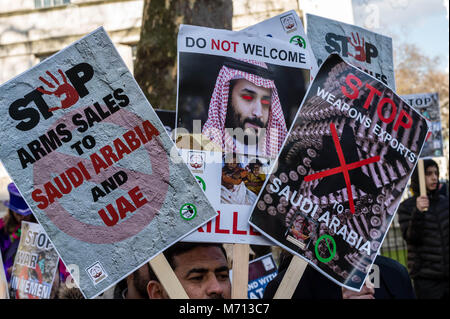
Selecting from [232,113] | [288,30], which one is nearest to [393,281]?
[232,113]

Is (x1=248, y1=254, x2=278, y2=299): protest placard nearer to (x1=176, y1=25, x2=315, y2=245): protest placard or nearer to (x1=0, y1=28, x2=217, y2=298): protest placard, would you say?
(x1=176, y1=25, x2=315, y2=245): protest placard

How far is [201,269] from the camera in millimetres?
3107

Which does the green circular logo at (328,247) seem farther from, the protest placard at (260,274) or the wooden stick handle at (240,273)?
the protest placard at (260,274)

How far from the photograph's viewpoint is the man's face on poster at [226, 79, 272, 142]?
9.72 ft

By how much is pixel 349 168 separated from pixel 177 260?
92cm

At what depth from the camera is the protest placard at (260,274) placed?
13.7ft

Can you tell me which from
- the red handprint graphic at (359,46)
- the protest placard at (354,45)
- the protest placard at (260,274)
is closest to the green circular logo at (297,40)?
the protest placard at (354,45)

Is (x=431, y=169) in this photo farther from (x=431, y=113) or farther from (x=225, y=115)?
(x=225, y=115)

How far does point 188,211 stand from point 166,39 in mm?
3188

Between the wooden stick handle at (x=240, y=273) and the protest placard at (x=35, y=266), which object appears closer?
the wooden stick handle at (x=240, y=273)

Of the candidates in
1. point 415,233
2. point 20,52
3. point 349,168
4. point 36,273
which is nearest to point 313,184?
point 349,168

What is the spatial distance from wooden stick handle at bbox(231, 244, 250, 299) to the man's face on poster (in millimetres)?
530

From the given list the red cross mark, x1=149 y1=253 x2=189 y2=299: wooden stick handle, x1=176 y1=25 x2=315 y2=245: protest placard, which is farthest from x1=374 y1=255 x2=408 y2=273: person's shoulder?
x1=149 y1=253 x2=189 y2=299: wooden stick handle

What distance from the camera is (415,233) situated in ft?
20.4
